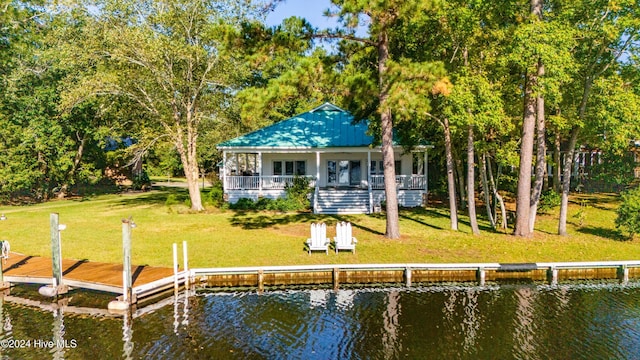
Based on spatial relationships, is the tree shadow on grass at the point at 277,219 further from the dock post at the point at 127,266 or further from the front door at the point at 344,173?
the dock post at the point at 127,266

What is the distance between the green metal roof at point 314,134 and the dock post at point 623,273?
15552mm

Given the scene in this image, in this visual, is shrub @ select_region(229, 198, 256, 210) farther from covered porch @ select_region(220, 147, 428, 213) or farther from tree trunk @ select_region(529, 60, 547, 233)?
tree trunk @ select_region(529, 60, 547, 233)

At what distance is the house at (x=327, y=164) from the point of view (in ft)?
83.7

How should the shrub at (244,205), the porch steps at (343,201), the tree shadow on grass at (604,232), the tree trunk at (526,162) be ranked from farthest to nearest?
the shrub at (244,205) < the porch steps at (343,201) < the tree shadow on grass at (604,232) < the tree trunk at (526,162)

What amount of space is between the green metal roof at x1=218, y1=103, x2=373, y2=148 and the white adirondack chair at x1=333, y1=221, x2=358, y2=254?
12.5m

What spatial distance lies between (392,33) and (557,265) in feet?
34.6

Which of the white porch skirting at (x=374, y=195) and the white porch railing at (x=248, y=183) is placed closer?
the white porch skirting at (x=374, y=195)

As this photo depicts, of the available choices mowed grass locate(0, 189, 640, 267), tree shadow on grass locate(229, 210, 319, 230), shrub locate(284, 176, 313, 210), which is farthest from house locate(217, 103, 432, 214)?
mowed grass locate(0, 189, 640, 267)

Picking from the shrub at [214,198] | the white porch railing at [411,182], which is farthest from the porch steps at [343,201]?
the shrub at [214,198]

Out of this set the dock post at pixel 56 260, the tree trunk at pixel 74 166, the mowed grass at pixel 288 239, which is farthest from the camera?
the tree trunk at pixel 74 166

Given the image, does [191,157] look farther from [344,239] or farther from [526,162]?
[526,162]

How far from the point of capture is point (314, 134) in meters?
28.4

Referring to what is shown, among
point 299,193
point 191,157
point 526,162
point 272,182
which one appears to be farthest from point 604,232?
point 191,157

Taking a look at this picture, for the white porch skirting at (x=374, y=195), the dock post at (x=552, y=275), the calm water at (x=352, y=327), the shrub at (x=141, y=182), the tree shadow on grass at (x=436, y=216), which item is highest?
the shrub at (x=141, y=182)
